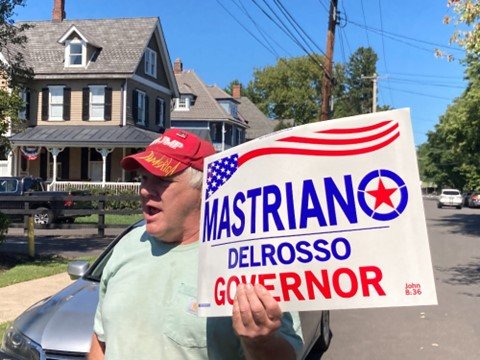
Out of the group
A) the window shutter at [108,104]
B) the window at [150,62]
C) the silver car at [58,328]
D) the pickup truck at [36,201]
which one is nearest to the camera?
the silver car at [58,328]

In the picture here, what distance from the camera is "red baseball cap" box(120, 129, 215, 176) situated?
2.12 m

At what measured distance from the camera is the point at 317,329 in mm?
5668

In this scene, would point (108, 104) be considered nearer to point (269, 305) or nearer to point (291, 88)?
point (269, 305)

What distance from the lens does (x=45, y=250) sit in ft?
44.1

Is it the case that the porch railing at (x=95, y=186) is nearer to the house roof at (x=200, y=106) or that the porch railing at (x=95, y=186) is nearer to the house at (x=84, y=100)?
the house at (x=84, y=100)

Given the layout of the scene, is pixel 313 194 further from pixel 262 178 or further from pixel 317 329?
pixel 317 329

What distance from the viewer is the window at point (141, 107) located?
32.5m

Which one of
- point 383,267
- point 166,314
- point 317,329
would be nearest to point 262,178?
point 383,267

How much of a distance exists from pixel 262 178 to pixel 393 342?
5.54 m

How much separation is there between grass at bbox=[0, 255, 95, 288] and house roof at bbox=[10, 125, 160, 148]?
16.9m

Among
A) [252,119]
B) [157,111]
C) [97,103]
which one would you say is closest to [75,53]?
[97,103]

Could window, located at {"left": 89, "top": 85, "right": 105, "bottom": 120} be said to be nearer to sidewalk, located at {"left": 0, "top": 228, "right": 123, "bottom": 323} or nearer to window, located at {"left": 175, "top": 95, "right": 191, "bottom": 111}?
sidewalk, located at {"left": 0, "top": 228, "right": 123, "bottom": 323}

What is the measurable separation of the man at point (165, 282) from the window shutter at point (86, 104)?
3035 centimetres

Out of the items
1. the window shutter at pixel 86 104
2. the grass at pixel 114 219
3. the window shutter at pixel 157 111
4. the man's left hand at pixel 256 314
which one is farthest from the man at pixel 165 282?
the window shutter at pixel 157 111
